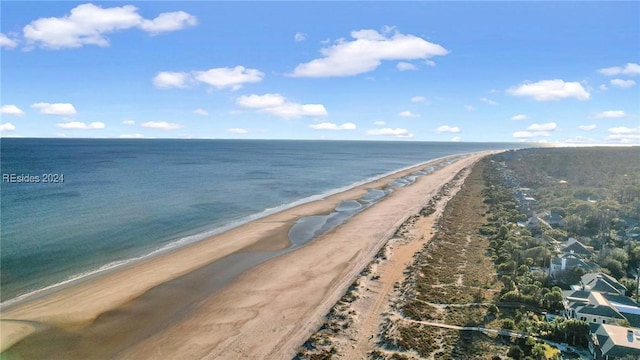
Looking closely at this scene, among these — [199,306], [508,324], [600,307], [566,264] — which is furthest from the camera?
[566,264]

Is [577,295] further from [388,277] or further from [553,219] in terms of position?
[553,219]

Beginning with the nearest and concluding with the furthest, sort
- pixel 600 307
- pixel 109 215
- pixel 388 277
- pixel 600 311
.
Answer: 1. pixel 600 311
2. pixel 600 307
3. pixel 388 277
4. pixel 109 215

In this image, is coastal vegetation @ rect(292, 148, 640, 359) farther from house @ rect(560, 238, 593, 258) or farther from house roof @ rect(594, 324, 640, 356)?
house roof @ rect(594, 324, 640, 356)

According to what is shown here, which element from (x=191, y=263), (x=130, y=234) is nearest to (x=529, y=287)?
(x=191, y=263)

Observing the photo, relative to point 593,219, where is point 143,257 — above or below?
below

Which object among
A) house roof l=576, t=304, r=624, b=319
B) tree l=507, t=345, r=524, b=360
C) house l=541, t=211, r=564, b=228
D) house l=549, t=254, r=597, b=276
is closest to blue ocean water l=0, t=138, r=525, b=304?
tree l=507, t=345, r=524, b=360

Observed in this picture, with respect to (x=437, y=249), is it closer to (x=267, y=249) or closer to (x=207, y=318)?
(x=267, y=249)

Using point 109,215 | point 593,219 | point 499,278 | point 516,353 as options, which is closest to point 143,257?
point 109,215
